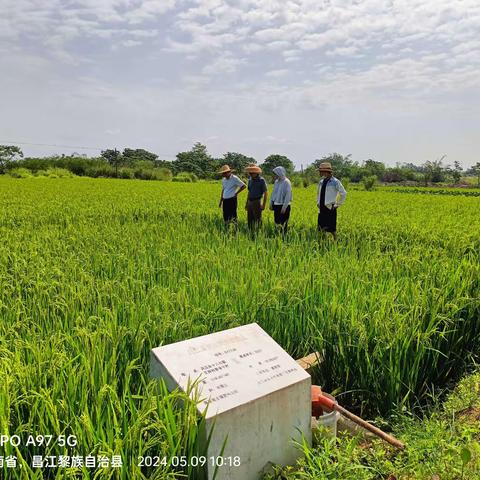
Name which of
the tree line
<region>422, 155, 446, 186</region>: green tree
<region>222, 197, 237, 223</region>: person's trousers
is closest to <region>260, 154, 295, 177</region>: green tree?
the tree line

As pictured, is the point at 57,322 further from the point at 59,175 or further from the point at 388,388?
the point at 59,175

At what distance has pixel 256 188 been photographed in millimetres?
8117

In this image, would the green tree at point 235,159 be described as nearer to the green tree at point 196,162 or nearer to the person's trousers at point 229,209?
the green tree at point 196,162

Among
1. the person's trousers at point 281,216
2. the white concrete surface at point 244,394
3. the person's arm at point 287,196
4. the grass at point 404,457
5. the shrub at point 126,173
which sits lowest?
the grass at point 404,457

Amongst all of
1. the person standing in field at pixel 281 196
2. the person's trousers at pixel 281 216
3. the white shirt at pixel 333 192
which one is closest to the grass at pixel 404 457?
the white shirt at pixel 333 192

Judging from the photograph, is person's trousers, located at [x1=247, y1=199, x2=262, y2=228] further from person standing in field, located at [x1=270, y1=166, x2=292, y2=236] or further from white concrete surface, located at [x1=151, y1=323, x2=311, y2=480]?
white concrete surface, located at [x1=151, y1=323, x2=311, y2=480]

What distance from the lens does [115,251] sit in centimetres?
553

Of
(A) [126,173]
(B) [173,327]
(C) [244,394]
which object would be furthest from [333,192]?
(A) [126,173]

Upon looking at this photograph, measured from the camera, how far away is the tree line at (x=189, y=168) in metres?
41.1

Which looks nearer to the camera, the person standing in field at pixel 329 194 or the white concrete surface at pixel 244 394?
Result: the white concrete surface at pixel 244 394

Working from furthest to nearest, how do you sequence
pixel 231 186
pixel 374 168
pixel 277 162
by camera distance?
pixel 277 162, pixel 374 168, pixel 231 186

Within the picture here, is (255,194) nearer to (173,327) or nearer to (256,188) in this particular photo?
(256,188)

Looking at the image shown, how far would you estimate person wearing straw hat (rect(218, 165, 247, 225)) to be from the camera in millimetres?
8406

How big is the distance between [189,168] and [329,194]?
58175 mm
